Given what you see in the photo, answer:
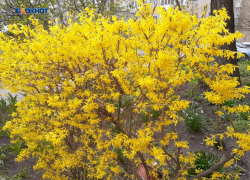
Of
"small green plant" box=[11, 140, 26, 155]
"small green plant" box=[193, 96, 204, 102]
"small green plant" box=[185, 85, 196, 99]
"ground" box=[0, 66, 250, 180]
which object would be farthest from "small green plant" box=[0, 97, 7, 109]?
"small green plant" box=[193, 96, 204, 102]

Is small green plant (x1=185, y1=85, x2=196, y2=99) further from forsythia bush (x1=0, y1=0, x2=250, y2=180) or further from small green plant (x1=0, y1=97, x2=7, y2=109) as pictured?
small green plant (x1=0, y1=97, x2=7, y2=109)

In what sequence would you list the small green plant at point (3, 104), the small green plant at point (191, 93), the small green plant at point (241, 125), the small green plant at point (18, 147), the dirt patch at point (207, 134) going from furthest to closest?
the small green plant at point (191, 93) → the small green plant at point (3, 104) → the small green plant at point (241, 125) → the small green plant at point (18, 147) → the dirt patch at point (207, 134)

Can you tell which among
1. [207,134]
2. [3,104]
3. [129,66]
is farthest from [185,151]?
[3,104]

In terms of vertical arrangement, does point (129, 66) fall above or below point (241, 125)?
above

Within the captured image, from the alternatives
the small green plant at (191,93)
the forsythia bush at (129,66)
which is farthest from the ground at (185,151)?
the forsythia bush at (129,66)

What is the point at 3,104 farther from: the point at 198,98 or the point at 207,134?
the point at 198,98

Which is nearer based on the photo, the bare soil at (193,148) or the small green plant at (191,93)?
the bare soil at (193,148)

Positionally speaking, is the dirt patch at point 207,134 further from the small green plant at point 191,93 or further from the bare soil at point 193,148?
the small green plant at point 191,93

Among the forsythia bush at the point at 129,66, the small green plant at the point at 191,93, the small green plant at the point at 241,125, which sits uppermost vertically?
the forsythia bush at the point at 129,66

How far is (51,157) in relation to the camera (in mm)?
3436

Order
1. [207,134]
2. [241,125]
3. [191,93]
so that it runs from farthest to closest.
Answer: [191,93], [207,134], [241,125]

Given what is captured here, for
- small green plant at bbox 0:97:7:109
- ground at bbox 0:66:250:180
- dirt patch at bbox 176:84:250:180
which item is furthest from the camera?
small green plant at bbox 0:97:7:109

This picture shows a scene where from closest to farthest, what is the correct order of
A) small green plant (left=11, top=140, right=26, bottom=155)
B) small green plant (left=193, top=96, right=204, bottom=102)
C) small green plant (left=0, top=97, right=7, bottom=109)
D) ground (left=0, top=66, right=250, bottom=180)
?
ground (left=0, top=66, right=250, bottom=180)
small green plant (left=11, top=140, right=26, bottom=155)
small green plant (left=0, top=97, right=7, bottom=109)
small green plant (left=193, top=96, right=204, bottom=102)

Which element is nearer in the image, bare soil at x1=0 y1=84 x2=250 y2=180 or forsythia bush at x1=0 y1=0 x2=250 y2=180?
forsythia bush at x1=0 y1=0 x2=250 y2=180
